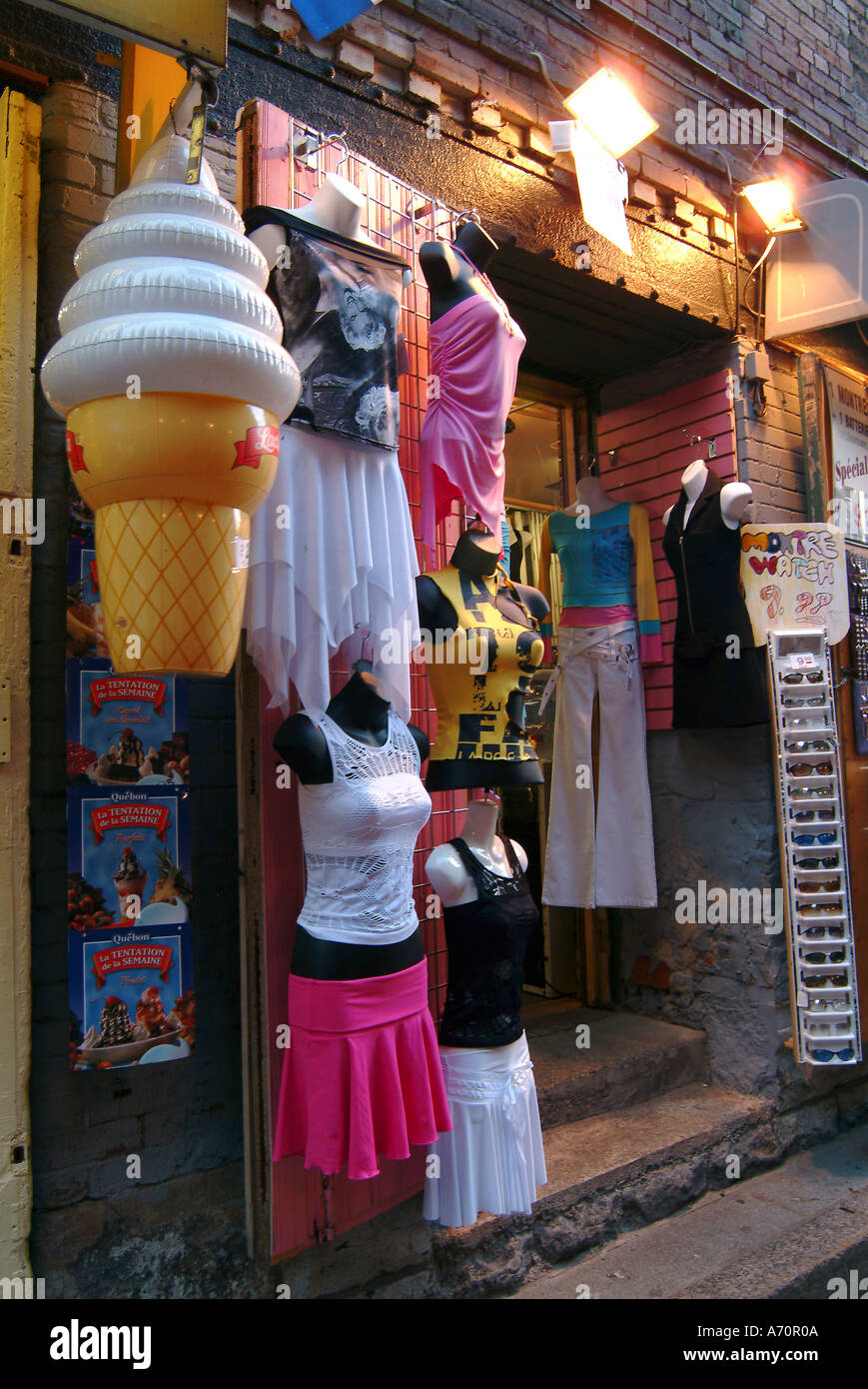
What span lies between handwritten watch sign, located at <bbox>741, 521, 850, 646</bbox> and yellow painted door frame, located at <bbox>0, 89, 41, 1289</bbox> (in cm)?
278

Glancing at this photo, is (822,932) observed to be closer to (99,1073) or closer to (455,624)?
(455,624)

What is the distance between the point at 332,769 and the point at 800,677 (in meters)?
2.40

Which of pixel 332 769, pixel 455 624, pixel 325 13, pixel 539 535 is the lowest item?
pixel 332 769

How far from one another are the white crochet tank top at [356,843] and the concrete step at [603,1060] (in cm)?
156

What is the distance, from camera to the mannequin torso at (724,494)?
369cm

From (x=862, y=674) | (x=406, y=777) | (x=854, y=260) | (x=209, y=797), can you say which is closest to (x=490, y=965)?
(x=406, y=777)

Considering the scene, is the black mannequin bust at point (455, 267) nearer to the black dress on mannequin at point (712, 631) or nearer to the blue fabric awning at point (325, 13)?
the blue fabric awning at point (325, 13)

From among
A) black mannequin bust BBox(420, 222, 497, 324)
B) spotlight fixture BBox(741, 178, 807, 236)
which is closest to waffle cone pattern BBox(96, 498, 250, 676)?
black mannequin bust BBox(420, 222, 497, 324)

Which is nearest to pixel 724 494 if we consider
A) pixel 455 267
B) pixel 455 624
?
pixel 455 267

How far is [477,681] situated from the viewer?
2445 millimetres

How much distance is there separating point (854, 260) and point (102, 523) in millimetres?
3932

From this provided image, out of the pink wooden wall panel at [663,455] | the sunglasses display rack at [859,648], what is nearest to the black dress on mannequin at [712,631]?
the pink wooden wall panel at [663,455]

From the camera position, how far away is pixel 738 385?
4109 mm

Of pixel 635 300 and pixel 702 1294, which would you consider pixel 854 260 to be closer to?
pixel 635 300
